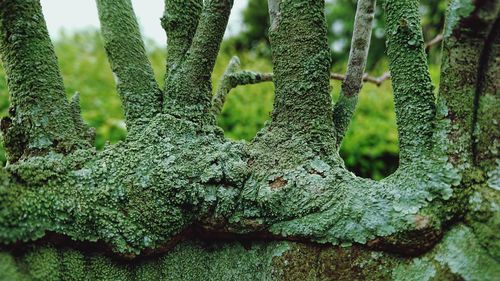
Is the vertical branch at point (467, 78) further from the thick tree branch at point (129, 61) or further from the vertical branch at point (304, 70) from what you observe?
the thick tree branch at point (129, 61)

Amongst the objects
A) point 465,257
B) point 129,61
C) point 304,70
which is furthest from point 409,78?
point 129,61

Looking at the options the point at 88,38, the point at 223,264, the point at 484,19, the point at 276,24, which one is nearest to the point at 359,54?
Result: the point at 276,24

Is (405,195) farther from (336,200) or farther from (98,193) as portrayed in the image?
(98,193)

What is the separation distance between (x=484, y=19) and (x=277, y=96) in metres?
0.65

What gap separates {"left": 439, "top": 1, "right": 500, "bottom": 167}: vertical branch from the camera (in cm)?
122

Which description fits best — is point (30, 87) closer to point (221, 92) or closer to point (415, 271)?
point (221, 92)

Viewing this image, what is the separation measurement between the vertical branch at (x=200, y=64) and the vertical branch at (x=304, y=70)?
0.22 m

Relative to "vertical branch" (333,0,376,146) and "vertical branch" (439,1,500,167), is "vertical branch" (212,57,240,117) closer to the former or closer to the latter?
"vertical branch" (333,0,376,146)

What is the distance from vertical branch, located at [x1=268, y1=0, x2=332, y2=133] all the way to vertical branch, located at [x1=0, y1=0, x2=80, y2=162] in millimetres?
696

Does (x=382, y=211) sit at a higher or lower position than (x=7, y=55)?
lower

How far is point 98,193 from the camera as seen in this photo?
4.42ft

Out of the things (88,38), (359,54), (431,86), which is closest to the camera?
(431,86)

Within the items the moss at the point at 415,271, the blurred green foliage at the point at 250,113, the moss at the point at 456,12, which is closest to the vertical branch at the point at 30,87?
the moss at the point at 415,271

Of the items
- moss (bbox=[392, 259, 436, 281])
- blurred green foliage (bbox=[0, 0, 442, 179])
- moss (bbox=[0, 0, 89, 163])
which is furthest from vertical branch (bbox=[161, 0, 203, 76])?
blurred green foliage (bbox=[0, 0, 442, 179])
